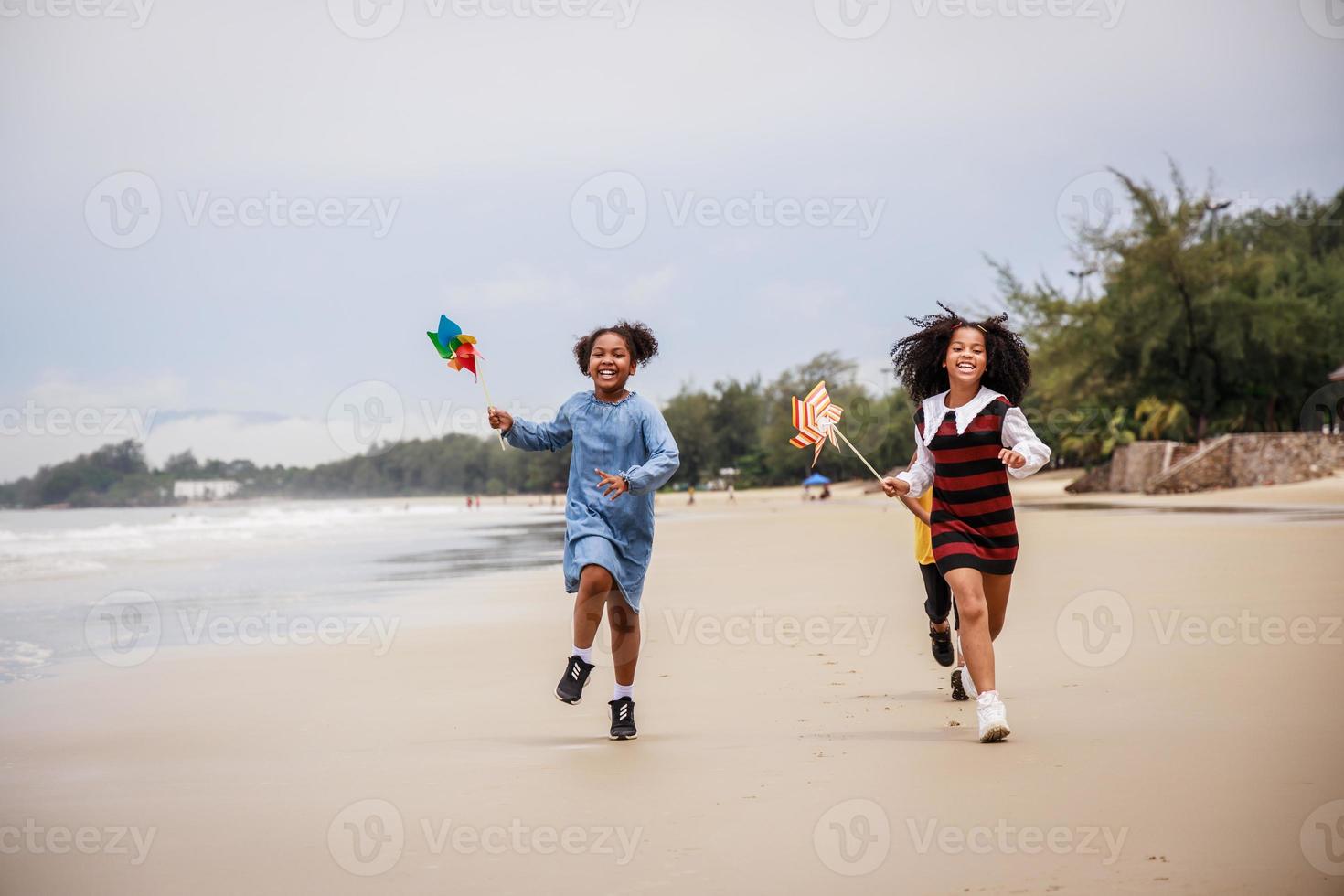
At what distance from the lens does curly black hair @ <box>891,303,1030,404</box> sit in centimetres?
540

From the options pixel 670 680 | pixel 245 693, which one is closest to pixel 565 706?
pixel 670 680

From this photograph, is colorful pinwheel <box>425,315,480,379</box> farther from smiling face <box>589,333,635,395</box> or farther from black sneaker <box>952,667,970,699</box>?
black sneaker <box>952,667,970,699</box>

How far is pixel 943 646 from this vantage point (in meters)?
6.50

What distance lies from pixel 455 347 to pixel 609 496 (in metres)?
1.21

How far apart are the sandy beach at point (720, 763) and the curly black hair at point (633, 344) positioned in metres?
1.70

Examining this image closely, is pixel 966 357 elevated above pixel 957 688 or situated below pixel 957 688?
above

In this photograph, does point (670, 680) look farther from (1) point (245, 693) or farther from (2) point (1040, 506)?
(2) point (1040, 506)

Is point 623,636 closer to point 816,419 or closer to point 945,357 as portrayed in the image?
point 816,419

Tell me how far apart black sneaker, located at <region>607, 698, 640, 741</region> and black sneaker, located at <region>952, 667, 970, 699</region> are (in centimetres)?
159

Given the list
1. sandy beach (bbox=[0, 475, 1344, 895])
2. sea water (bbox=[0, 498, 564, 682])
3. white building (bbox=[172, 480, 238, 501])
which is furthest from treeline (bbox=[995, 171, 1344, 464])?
white building (bbox=[172, 480, 238, 501])

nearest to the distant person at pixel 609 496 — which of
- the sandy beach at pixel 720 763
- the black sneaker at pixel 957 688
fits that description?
the sandy beach at pixel 720 763

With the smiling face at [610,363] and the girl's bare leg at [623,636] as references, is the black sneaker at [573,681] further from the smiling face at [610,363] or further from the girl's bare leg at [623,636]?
the smiling face at [610,363]

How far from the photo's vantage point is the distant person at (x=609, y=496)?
5230mm

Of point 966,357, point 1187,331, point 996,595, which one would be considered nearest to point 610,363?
point 966,357
